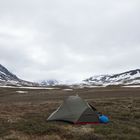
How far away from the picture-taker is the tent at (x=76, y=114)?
70.6 ft

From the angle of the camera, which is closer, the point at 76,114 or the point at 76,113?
the point at 76,114

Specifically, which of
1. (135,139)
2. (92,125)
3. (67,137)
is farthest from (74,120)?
(135,139)

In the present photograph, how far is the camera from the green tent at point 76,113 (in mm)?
21516

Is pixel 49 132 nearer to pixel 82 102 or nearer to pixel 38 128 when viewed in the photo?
pixel 38 128

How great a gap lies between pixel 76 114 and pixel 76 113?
0.14 m

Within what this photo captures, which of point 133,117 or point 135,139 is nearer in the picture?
point 135,139

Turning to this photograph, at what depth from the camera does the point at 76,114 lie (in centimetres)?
2188

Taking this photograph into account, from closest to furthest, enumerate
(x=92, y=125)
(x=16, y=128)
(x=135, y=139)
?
(x=135, y=139) < (x=16, y=128) < (x=92, y=125)

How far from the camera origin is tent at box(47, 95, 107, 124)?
70.6 feet

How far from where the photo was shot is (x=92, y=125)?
20438 millimetres

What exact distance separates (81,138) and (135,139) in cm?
275

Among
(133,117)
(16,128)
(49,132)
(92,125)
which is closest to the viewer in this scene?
(49,132)

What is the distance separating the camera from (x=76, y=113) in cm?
2200

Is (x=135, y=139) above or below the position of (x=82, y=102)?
below
